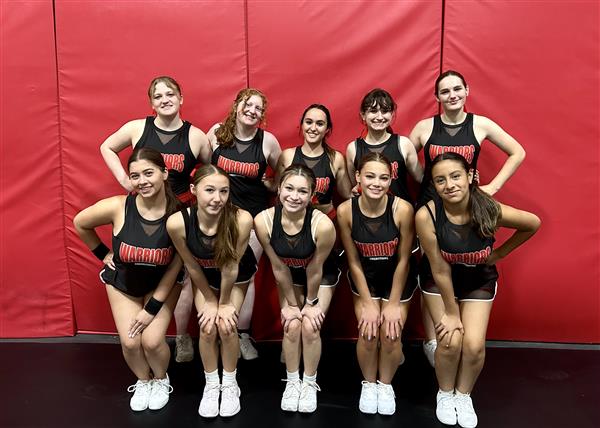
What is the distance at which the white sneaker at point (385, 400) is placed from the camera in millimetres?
2342

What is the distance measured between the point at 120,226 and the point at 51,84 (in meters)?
1.32

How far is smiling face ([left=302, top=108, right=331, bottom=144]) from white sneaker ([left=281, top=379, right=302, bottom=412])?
1.33 metres

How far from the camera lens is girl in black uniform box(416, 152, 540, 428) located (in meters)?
2.22

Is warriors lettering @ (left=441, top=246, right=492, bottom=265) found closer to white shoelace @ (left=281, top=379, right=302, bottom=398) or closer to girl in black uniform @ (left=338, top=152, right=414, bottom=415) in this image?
girl in black uniform @ (left=338, top=152, right=414, bottom=415)

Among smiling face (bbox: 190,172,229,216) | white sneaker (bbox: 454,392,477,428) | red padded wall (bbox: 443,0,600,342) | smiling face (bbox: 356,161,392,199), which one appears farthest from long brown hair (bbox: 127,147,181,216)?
red padded wall (bbox: 443,0,600,342)

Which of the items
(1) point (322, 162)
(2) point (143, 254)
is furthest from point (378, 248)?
(2) point (143, 254)

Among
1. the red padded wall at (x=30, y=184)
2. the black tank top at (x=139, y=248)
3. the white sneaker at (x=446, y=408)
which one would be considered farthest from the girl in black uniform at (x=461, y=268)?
the red padded wall at (x=30, y=184)

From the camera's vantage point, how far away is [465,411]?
2.28 metres

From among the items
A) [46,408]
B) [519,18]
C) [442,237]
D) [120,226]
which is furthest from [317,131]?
[46,408]

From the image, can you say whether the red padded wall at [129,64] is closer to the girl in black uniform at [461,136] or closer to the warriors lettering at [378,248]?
the girl in black uniform at [461,136]

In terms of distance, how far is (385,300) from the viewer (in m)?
2.47

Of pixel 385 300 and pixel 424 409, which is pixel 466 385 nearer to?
pixel 424 409

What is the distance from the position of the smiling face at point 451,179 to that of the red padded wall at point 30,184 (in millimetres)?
2460

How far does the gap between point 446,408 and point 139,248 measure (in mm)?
1736
